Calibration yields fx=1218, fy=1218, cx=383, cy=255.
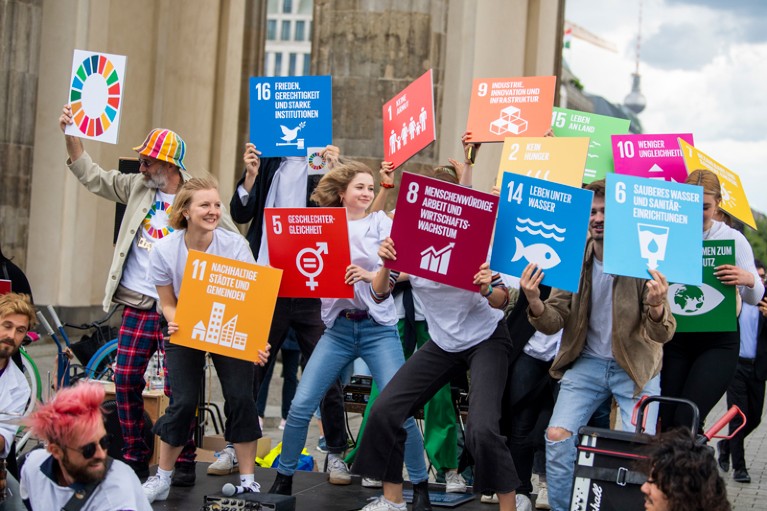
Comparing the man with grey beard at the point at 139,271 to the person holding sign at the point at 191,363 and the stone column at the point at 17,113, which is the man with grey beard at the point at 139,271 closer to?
the person holding sign at the point at 191,363

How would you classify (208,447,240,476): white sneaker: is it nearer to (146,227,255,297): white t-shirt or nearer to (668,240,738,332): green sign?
(146,227,255,297): white t-shirt

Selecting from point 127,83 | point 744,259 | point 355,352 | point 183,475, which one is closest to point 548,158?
point 744,259

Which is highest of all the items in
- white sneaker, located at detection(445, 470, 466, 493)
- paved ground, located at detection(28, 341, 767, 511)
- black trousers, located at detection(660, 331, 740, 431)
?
black trousers, located at detection(660, 331, 740, 431)

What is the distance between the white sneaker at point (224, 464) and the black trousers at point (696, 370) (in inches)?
113

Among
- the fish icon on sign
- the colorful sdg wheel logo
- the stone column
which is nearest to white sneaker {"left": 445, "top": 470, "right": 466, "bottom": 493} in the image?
the fish icon on sign

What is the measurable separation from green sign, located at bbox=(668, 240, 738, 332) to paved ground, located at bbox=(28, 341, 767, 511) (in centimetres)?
272

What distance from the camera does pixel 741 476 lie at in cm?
1073

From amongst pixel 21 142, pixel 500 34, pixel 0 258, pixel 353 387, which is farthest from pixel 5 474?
pixel 500 34

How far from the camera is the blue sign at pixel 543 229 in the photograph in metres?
6.50

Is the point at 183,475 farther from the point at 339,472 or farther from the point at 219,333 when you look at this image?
the point at 219,333

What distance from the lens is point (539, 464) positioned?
27.3 ft

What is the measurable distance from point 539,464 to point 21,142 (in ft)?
30.1

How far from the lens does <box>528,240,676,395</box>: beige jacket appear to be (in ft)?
21.6

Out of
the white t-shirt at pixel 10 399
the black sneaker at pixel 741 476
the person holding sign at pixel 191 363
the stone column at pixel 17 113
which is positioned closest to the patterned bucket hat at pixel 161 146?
the person holding sign at pixel 191 363
